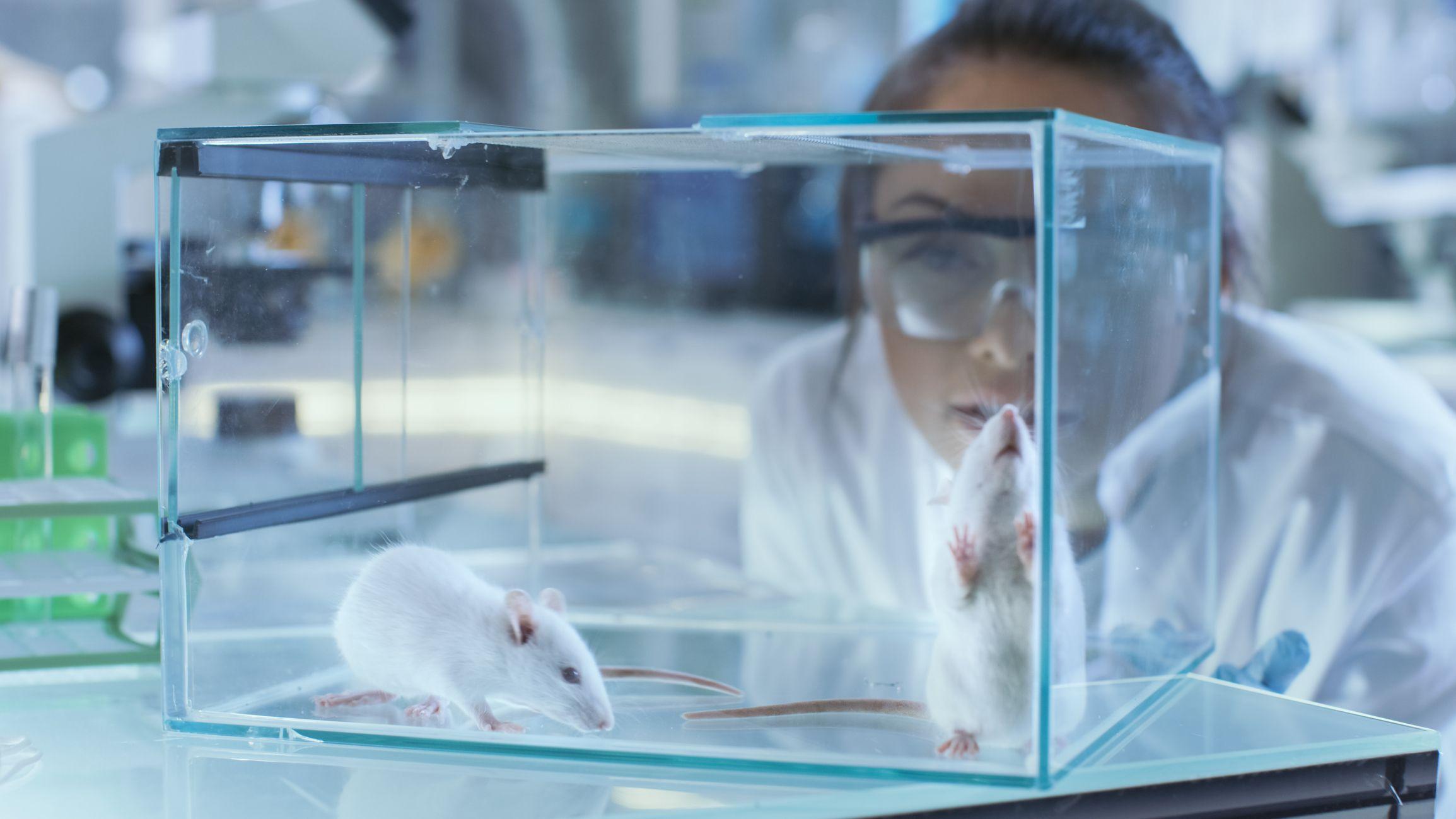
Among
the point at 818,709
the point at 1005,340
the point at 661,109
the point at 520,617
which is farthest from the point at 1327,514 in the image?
the point at 661,109

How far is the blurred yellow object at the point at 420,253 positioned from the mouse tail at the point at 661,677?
11.8 inches

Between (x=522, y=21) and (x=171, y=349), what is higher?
(x=522, y=21)

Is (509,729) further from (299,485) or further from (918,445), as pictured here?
(918,445)

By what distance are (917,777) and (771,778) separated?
2.7 inches

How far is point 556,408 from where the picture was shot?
1214 millimetres

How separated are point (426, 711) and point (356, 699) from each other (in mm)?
50

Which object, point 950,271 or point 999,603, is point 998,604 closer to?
point 999,603

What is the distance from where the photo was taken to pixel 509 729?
2.15 feet

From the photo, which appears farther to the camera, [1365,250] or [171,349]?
[1365,250]

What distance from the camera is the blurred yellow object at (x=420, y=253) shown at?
0.85 meters

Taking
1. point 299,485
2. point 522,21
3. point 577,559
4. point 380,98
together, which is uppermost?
point 522,21

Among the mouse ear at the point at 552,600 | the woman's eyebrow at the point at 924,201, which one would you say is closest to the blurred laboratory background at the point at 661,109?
the woman's eyebrow at the point at 924,201

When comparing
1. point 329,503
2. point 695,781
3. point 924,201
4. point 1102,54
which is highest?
point 1102,54

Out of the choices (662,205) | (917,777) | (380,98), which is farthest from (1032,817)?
(380,98)
